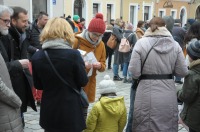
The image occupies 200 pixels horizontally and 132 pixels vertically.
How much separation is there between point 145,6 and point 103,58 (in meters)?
24.6

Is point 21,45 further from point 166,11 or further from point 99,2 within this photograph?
point 166,11

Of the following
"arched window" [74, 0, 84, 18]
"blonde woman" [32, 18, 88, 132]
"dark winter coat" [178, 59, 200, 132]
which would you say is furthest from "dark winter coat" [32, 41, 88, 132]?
"arched window" [74, 0, 84, 18]

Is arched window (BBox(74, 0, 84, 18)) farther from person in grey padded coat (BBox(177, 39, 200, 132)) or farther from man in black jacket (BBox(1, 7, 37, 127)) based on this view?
person in grey padded coat (BBox(177, 39, 200, 132))

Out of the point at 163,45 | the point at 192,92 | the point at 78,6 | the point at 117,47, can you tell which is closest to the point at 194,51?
the point at 163,45

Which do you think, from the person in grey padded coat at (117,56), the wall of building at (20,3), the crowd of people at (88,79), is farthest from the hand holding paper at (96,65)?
the wall of building at (20,3)

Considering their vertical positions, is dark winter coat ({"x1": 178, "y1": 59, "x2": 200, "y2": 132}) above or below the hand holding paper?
below

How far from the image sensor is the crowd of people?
2.99 meters

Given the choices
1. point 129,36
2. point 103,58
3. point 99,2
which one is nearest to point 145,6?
point 99,2

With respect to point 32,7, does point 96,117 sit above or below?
below

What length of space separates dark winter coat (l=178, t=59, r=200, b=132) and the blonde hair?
1.25m

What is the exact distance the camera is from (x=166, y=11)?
98.1 ft

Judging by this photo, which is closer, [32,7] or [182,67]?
[182,67]

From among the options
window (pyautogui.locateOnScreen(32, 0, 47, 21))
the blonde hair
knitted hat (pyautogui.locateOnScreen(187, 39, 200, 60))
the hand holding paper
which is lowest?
the hand holding paper

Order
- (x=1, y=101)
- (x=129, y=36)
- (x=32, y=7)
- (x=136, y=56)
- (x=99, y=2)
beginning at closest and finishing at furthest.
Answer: (x=1, y=101) → (x=136, y=56) → (x=129, y=36) → (x=32, y=7) → (x=99, y=2)
